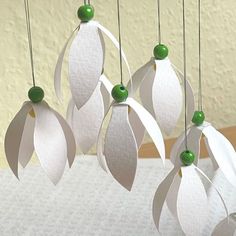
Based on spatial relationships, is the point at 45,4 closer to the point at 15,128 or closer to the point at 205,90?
the point at 205,90

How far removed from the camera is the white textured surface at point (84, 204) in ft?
2.44

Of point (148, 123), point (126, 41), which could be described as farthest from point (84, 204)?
point (148, 123)

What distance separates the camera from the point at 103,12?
983 millimetres

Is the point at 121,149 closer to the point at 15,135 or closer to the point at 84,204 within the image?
the point at 15,135

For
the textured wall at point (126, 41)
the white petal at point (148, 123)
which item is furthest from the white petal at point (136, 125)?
the textured wall at point (126, 41)

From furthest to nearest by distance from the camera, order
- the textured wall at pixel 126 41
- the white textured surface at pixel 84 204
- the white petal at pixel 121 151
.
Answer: the textured wall at pixel 126 41 → the white textured surface at pixel 84 204 → the white petal at pixel 121 151

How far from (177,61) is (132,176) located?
0.67 meters

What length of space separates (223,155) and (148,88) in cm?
8

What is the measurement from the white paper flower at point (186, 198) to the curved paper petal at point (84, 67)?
0.29 ft

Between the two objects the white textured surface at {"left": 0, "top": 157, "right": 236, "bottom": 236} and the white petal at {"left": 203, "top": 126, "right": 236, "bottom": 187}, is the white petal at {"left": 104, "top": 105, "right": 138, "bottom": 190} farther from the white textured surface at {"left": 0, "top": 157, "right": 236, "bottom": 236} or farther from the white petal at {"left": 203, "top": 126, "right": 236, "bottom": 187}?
the white textured surface at {"left": 0, "top": 157, "right": 236, "bottom": 236}

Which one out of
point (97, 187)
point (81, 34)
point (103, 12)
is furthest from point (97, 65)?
point (103, 12)

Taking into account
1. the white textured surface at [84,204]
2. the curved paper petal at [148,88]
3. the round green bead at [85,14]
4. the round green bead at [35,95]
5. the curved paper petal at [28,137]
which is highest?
the round green bead at [85,14]

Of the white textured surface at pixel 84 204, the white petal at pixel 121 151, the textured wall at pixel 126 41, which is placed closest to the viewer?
the white petal at pixel 121 151

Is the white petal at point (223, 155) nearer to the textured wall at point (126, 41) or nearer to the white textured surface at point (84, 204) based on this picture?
the white textured surface at point (84, 204)
